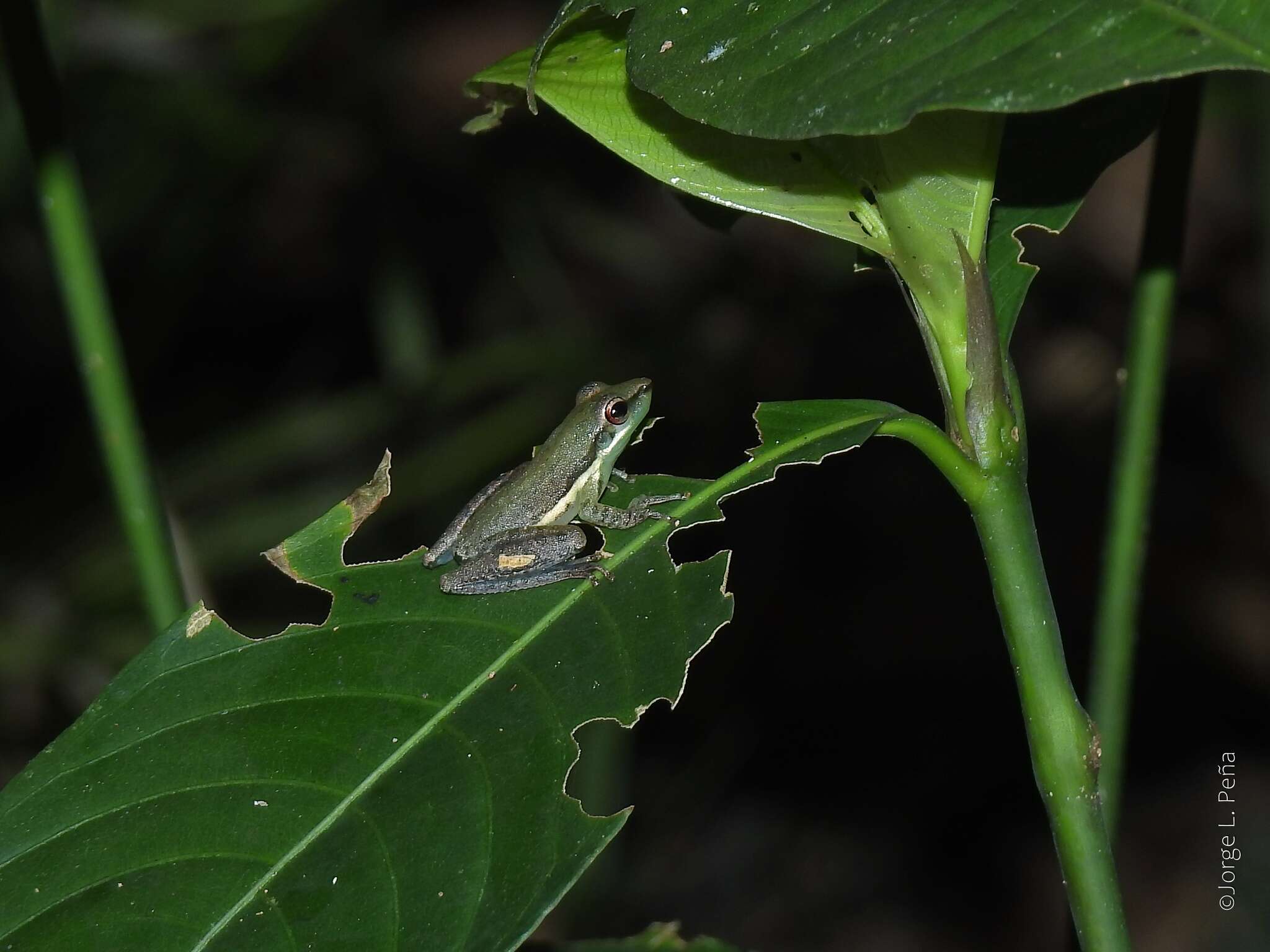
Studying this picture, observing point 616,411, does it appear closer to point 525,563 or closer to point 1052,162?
point 525,563

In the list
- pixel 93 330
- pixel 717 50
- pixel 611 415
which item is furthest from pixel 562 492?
pixel 717 50

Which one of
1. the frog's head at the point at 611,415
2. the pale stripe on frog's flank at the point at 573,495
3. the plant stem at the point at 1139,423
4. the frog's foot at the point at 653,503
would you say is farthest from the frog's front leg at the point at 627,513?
the plant stem at the point at 1139,423

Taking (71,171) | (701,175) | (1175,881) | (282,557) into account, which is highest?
(71,171)

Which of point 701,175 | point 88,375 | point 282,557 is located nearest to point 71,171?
point 88,375

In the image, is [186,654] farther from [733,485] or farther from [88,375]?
[733,485]

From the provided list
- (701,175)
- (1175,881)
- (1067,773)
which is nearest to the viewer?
(1067,773)

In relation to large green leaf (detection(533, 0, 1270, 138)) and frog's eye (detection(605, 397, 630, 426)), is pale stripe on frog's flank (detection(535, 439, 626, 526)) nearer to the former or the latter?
frog's eye (detection(605, 397, 630, 426))
